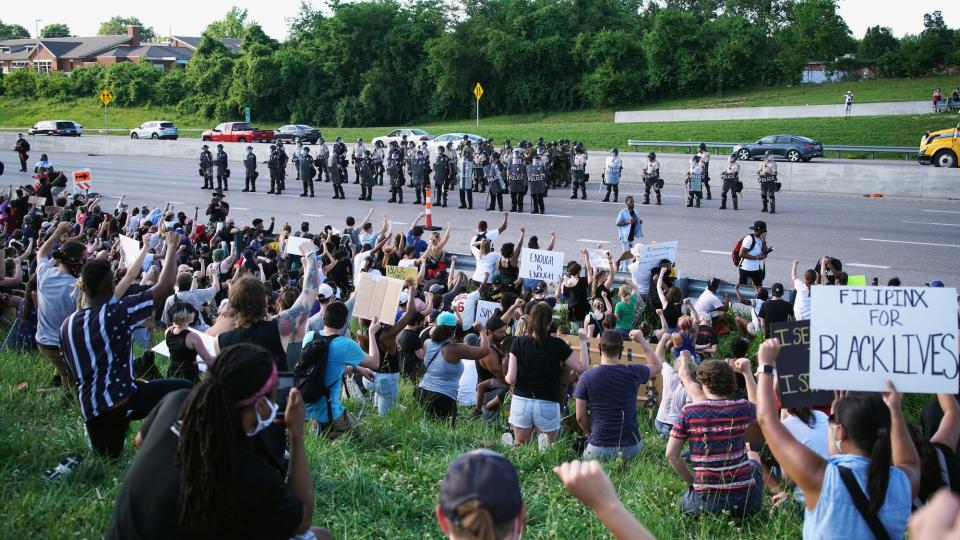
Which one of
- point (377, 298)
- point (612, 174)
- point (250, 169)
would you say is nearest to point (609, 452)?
point (377, 298)

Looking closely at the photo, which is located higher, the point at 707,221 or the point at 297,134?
the point at 297,134

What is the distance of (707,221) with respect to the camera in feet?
76.1

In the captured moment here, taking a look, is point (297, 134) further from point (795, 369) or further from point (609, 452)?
point (795, 369)

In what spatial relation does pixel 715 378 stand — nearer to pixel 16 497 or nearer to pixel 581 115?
pixel 16 497

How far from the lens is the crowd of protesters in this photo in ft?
10.5

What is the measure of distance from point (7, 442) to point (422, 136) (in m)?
42.1

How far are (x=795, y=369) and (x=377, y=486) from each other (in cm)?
262

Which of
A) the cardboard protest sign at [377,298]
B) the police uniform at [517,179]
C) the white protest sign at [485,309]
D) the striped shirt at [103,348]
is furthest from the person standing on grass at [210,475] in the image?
the police uniform at [517,179]

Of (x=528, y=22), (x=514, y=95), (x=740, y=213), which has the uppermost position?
(x=528, y=22)

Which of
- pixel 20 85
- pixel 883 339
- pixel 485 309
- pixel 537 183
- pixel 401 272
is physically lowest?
pixel 485 309

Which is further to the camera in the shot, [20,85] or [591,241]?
[20,85]

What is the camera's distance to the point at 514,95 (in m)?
68.4

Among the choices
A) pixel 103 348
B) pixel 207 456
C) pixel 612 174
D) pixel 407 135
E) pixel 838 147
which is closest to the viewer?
pixel 207 456

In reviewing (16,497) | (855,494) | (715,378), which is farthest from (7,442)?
(855,494)
